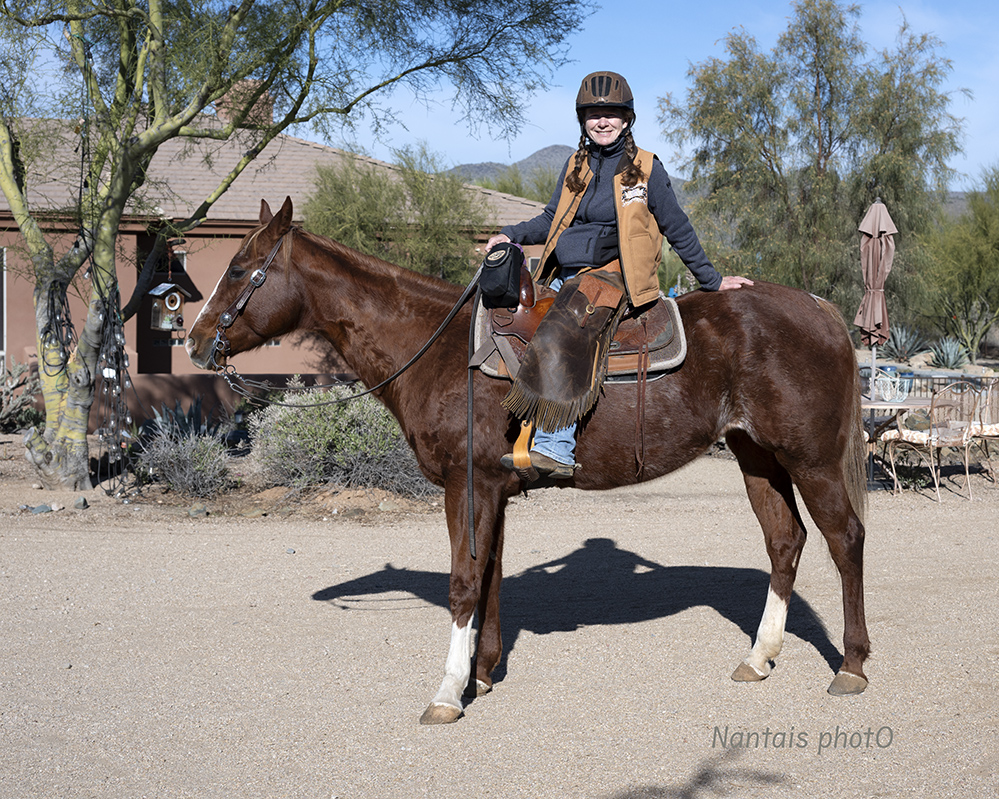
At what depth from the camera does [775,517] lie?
4.98m

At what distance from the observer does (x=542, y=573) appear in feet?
22.7

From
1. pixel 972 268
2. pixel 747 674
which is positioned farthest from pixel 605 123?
pixel 972 268

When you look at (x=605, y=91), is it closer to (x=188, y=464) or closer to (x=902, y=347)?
(x=188, y=464)

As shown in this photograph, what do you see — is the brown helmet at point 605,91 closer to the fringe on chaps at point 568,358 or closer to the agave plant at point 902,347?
the fringe on chaps at point 568,358

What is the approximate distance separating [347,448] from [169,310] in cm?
1025

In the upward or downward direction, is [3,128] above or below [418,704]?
above

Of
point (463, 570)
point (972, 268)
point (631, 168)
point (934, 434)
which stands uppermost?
point (972, 268)

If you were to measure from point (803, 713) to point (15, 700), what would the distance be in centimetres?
380

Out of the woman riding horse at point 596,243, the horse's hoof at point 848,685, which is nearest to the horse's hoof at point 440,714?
the woman riding horse at point 596,243

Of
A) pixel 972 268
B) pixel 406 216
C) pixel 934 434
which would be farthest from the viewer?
pixel 972 268

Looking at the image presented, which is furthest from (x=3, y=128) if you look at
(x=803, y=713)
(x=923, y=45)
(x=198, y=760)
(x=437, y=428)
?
(x=923, y=45)

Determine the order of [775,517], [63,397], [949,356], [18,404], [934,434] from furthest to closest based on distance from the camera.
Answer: [949,356]
[18,404]
[934,434]
[63,397]
[775,517]

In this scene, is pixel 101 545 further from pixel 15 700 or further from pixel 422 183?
pixel 422 183

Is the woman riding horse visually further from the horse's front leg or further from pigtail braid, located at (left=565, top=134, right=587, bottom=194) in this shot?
the horse's front leg
